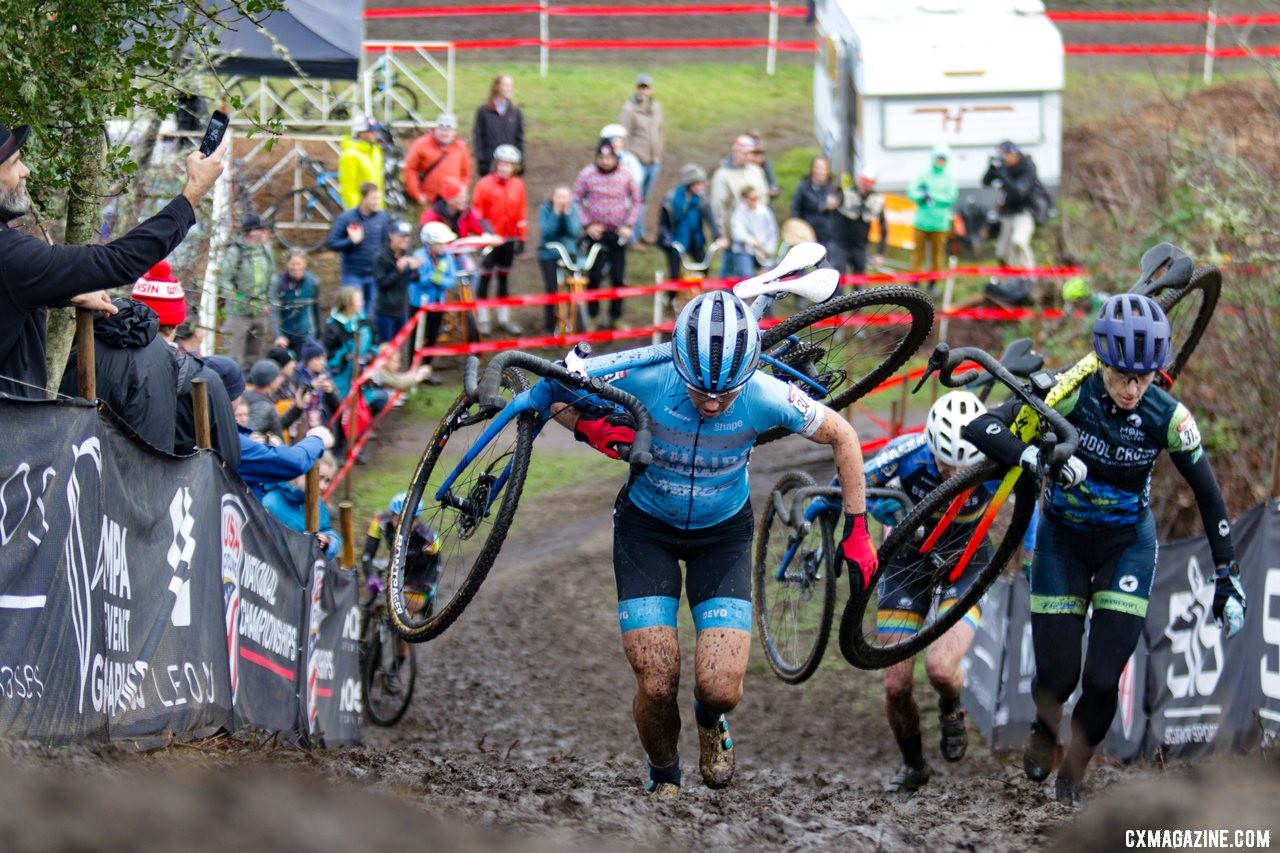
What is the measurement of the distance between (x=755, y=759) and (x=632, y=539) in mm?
3974

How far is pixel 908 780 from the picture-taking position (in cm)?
951

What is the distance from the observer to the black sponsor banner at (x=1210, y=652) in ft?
31.1

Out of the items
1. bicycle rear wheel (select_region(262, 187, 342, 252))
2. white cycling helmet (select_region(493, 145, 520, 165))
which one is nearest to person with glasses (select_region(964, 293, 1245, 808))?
white cycling helmet (select_region(493, 145, 520, 165))

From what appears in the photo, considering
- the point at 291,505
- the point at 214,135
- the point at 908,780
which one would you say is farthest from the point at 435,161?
the point at 214,135

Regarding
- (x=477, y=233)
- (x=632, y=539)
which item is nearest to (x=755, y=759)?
(x=632, y=539)

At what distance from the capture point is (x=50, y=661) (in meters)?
6.07

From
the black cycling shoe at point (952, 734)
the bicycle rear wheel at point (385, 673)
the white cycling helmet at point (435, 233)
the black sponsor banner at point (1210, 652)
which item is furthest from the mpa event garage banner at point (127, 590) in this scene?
the white cycling helmet at point (435, 233)

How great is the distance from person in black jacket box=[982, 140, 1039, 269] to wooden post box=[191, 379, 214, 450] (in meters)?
15.3

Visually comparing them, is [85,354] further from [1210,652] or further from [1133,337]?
[1210,652]

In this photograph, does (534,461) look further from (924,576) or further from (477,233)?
(924,576)

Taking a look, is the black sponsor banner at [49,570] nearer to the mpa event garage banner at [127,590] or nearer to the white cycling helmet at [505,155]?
the mpa event garage banner at [127,590]

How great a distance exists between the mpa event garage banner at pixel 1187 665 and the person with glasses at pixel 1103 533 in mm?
966

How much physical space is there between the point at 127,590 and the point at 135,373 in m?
1.30

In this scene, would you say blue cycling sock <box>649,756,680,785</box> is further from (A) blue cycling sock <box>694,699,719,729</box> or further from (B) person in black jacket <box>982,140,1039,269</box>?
(B) person in black jacket <box>982,140,1039,269</box>
